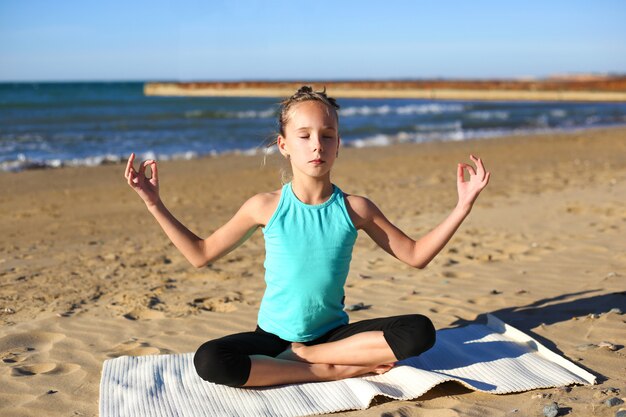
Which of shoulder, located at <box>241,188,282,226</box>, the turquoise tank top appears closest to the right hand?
shoulder, located at <box>241,188,282,226</box>

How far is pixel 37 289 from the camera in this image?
5488 mm

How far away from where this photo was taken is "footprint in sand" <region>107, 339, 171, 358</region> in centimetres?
406

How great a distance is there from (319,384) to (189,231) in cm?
96

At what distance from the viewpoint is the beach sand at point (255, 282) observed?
356cm

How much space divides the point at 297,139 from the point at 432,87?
201ft

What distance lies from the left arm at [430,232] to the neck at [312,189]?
21 centimetres

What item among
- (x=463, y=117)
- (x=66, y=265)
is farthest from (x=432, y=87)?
(x=66, y=265)

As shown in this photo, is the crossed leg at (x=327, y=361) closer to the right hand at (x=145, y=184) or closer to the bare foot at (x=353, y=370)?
the bare foot at (x=353, y=370)

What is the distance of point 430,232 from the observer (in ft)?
11.4

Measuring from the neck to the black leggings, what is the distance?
652 mm

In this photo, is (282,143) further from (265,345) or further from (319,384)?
(319,384)

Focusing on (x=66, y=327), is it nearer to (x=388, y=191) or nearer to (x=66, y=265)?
(x=66, y=265)

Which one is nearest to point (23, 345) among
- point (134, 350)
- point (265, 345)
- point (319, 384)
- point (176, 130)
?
point (134, 350)

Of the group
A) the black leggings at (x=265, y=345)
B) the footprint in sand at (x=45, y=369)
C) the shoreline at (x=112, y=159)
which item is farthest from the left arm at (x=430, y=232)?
the shoreline at (x=112, y=159)
